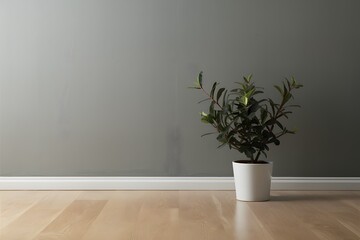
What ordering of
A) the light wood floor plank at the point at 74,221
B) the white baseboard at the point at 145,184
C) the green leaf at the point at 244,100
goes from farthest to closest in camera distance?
the white baseboard at the point at 145,184, the green leaf at the point at 244,100, the light wood floor plank at the point at 74,221

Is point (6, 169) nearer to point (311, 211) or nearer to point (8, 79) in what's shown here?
point (8, 79)

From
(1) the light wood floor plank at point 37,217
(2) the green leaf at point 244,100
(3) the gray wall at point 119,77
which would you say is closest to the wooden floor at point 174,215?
(1) the light wood floor plank at point 37,217

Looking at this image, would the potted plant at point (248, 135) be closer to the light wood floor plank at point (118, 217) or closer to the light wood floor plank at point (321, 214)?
the light wood floor plank at point (321, 214)

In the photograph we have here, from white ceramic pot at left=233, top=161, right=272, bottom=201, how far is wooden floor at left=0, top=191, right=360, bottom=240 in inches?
2.6

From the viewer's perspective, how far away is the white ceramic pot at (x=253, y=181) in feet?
10.1

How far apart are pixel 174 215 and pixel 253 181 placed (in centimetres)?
61

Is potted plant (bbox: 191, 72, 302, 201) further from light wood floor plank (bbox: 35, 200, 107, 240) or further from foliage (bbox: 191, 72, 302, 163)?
light wood floor plank (bbox: 35, 200, 107, 240)

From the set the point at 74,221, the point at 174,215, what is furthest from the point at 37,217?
the point at 174,215

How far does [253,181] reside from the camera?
3068mm

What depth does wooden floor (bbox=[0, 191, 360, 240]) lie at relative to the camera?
7.41ft

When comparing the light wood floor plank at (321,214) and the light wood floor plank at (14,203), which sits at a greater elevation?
the light wood floor plank at (321,214)

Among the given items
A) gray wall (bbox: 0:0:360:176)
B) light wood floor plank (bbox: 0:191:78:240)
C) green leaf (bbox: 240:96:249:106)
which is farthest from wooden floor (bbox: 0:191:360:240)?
green leaf (bbox: 240:96:249:106)

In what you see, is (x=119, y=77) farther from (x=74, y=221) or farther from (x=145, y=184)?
(x=74, y=221)

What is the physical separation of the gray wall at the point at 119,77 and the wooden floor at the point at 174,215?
230 mm
